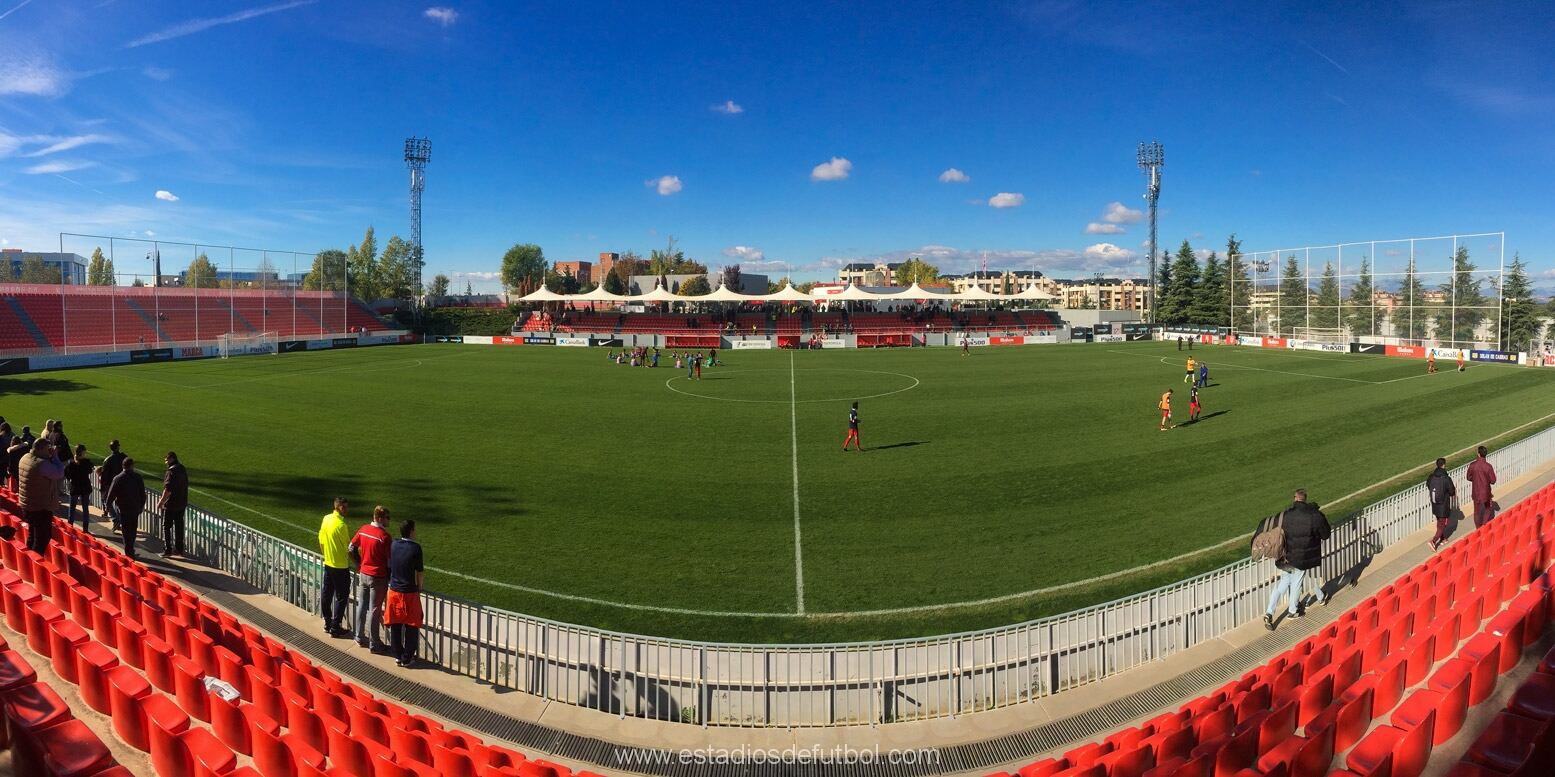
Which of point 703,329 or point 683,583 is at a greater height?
point 703,329

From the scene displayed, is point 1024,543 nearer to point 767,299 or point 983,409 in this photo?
point 983,409

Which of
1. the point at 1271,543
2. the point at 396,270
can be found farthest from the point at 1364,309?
the point at 396,270

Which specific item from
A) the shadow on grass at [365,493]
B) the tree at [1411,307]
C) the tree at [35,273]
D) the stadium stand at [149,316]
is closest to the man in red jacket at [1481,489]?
the shadow on grass at [365,493]

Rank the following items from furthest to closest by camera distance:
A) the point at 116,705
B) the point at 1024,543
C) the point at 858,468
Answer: the point at 858,468 → the point at 1024,543 → the point at 116,705

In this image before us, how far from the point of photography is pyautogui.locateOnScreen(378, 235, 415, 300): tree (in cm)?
9844

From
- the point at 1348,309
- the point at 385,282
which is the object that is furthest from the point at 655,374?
the point at 385,282

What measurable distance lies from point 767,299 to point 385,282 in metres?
58.6

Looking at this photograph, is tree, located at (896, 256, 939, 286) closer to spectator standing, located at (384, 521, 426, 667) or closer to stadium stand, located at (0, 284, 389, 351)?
stadium stand, located at (0, 284, 389, 351)

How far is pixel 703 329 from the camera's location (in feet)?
225

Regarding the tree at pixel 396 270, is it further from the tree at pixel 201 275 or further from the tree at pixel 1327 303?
the tree at pixel 1327 303

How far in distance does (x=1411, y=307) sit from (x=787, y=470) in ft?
172

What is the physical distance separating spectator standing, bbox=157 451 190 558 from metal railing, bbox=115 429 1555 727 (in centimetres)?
535

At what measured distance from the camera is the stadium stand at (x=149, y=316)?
156 ft

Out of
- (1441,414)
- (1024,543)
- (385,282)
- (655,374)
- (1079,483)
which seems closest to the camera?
(1024,543)
